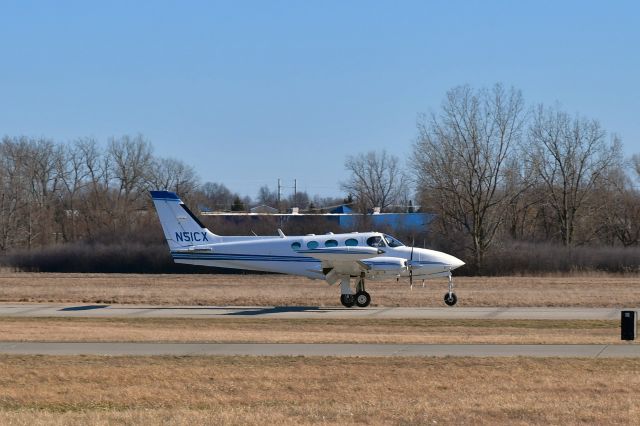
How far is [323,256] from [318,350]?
13.7 meters

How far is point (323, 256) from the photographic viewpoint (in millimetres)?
32844

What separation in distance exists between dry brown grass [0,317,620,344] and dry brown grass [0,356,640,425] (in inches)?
148

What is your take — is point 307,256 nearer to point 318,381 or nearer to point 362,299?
point 362,299

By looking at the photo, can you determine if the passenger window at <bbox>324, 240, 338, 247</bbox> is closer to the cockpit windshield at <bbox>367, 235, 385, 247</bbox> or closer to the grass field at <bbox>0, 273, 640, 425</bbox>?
the cockpit windshield at <bbox>367, 235, 385, 247</bbox>

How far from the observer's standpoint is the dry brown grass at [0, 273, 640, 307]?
35.4 metres

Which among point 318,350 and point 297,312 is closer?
point 318,350

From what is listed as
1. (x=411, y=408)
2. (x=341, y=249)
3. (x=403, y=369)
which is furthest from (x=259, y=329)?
(x=411, y=408)

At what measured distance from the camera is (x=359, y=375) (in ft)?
52.3

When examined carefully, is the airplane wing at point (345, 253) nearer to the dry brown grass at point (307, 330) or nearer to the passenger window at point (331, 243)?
the passenger window at point (331, 243)

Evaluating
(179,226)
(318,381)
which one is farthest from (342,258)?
(318,381)

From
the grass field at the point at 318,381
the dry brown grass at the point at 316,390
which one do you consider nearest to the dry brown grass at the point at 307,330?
the grass field at the point at 318,381

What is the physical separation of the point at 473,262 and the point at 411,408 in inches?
1805

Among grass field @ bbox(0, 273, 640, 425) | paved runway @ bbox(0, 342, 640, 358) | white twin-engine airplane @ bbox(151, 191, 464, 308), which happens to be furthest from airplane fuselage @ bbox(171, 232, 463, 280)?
paved runway @ bbox(0, 342, 640, 358)

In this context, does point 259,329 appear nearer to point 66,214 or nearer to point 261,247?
point 261,247
